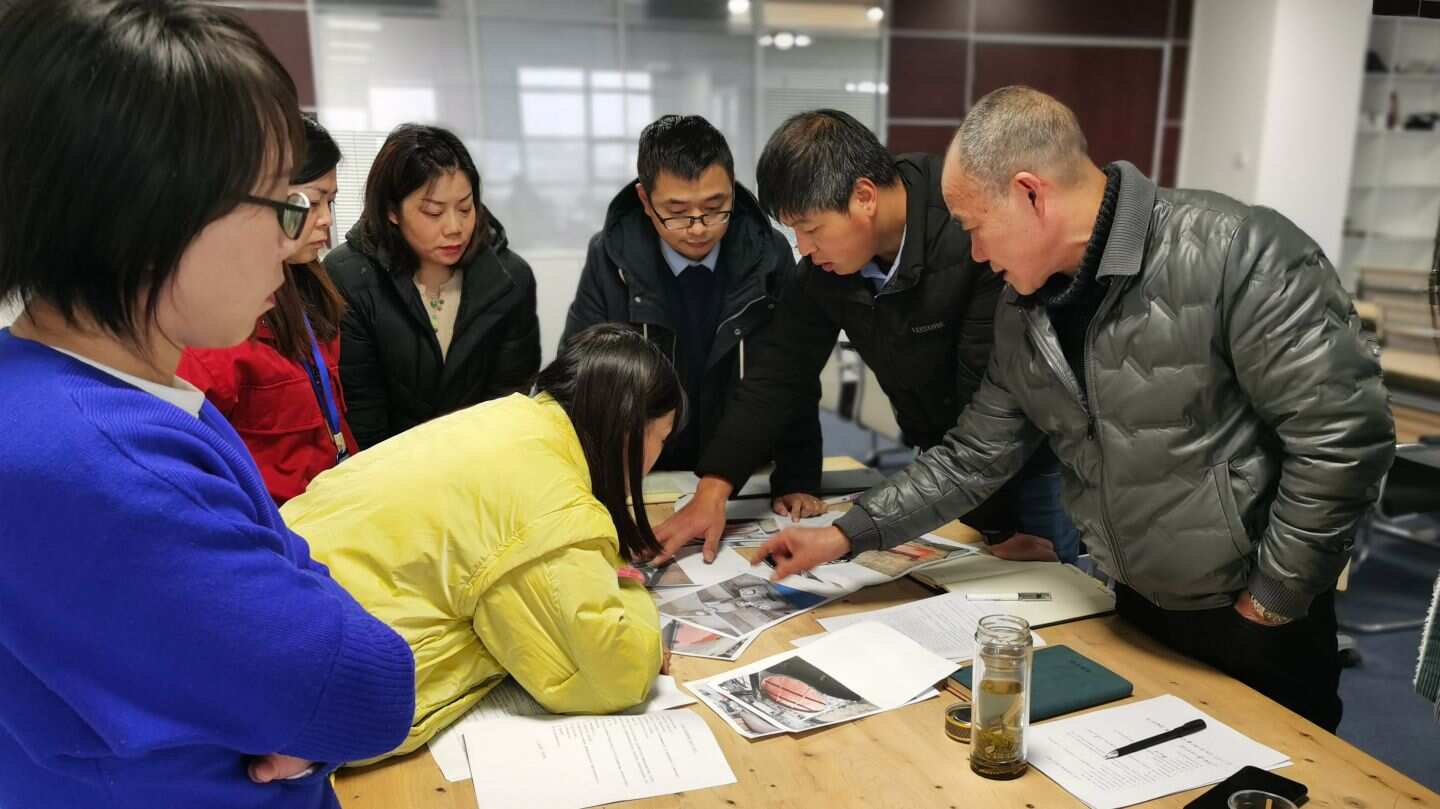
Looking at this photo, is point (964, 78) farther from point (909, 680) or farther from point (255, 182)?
point (255, 182)

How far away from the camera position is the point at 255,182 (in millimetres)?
617

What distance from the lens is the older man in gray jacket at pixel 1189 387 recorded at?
1214mm

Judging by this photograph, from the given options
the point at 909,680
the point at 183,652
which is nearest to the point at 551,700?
the point at 909,680

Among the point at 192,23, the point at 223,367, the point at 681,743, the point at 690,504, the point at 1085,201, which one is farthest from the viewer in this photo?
the point at 690,504

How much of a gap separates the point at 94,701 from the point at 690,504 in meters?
1.30

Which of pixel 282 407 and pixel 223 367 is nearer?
pixel 223 367

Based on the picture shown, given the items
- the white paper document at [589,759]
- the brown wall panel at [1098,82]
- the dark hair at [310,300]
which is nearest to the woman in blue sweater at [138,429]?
the white paper document at [589,759]

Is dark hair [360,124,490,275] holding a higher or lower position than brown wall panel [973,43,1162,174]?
Answer: lower

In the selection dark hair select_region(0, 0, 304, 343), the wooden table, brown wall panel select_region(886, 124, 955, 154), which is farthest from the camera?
brown wall panel select_region(886, 124, 955, 154)

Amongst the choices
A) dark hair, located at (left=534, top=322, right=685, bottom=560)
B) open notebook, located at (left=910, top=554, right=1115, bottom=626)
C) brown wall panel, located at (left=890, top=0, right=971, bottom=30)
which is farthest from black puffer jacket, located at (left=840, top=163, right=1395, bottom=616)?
brown wall panel, located at (left=890, top=0, right=971, bottom=30)

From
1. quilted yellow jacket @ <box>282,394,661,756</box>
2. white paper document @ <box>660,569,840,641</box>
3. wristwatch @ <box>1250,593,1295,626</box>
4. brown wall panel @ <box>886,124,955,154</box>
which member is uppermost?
brown wall panel @ <box>886,124,955,154</box>

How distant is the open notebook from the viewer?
1.47 metres

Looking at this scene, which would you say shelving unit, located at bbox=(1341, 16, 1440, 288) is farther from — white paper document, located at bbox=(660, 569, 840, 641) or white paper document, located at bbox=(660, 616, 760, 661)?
white paper document, located at bbox=(660, 616, 760, 661)

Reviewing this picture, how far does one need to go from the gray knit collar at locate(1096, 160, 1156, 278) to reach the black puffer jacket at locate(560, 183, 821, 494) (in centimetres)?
84
